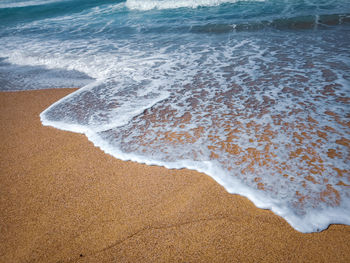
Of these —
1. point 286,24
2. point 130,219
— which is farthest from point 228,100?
point 286,24

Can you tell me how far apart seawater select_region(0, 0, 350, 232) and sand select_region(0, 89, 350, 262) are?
16 cm

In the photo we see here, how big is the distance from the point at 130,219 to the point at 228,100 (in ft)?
7.42

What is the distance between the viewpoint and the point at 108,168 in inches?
95.7

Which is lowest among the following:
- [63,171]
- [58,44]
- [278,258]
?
[278,258]

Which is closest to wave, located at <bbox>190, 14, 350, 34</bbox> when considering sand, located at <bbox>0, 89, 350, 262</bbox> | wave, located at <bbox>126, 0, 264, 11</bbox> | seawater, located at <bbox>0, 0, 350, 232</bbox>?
seawater, located at <bbox>0, 0, 350, 232</bbox>

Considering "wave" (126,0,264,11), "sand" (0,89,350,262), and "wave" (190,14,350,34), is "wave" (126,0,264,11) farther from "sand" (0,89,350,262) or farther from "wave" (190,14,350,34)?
"sand" (0,89,350,262)

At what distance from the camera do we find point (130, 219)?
1.89m

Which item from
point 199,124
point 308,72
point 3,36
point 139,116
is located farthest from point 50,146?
point 3,36

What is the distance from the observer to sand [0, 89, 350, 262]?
1629mm

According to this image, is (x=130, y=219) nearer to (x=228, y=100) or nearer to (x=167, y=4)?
(x=228, y=100)

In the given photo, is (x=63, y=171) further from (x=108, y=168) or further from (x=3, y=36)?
(x=3, y=36)

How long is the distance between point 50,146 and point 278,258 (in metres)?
2.63

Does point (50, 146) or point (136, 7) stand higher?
point (136, 7)

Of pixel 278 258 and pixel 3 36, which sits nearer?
pixel 278 258
